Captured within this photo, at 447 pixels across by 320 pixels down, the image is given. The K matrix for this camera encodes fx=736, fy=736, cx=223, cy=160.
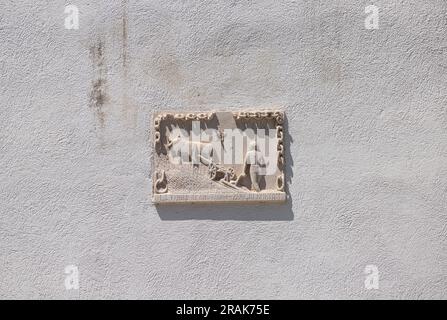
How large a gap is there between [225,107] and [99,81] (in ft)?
3.19

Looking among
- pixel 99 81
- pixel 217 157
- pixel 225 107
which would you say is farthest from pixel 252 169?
pixel 99 81

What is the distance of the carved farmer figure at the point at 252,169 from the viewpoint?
5492 mm

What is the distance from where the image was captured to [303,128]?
5508 mm

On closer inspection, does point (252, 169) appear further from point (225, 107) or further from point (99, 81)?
point (99, 81)

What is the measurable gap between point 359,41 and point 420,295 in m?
1.96

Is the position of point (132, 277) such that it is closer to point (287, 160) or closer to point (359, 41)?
point (287, 160)

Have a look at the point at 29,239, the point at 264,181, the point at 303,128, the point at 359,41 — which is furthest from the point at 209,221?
the point at 359,41

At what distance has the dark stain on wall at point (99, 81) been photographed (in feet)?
18.2

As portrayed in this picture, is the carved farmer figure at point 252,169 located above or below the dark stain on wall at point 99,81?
below

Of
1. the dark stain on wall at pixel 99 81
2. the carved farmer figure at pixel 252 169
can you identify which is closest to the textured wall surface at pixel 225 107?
the dark stain on wall at pixel 99 81

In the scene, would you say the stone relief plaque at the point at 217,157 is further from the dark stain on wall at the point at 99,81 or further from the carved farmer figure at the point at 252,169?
the dark stain on wall at the point at 99,81

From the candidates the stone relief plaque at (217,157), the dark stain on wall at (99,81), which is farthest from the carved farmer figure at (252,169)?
the dark stain on wall at (99,81)

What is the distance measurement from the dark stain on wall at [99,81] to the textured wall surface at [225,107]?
1cm

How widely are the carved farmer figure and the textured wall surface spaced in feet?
0.63
